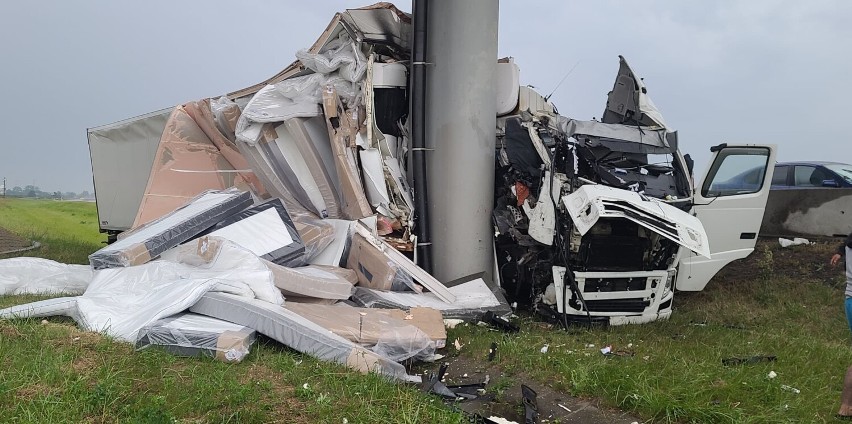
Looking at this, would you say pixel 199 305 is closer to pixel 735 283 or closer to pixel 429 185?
pixel 429 185

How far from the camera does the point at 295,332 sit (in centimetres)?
430

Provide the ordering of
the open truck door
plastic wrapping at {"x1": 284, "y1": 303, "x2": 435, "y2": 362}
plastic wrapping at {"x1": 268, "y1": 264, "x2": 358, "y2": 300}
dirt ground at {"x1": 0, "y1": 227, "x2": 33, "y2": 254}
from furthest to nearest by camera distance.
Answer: dirt ground at {"x1": 0, "y1": 227, "x2": 33, "y2": 254} → the open truck door → plastic wrapping at {"x1": 268, "y1": 264, "x2": 358, "y2": 300} → plastic wrapping at {"x1": 284, "y1": 303, "x2": 435, "y2": 362}

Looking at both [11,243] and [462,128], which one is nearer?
[462,128]

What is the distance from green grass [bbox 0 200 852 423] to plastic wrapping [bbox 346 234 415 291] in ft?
3.19

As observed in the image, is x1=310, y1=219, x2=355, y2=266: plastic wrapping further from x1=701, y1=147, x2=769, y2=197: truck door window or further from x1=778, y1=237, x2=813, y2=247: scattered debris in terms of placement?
x1=778, y1=237, x2=813, y2=247: scattered debris

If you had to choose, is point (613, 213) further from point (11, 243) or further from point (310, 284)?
point (11, 243)

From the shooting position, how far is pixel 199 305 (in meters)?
4.52

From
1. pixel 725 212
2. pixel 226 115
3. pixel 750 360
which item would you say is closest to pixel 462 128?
pixel 725 212

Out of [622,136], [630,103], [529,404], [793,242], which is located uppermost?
[630,103]

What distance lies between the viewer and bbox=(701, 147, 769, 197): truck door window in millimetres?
6969

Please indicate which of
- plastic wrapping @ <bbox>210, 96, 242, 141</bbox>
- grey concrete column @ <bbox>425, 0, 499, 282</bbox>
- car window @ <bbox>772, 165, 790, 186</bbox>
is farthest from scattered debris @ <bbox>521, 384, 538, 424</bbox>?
car window @ <bbox>772, 165, 790, 186</bbox>

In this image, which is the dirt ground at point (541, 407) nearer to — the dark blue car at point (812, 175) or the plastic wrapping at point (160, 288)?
the plastic wrapping at point (160, 288)

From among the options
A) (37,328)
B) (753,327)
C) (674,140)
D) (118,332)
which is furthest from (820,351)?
(37,328)

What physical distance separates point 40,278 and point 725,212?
24.7 feet
